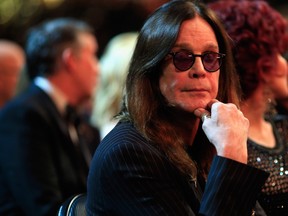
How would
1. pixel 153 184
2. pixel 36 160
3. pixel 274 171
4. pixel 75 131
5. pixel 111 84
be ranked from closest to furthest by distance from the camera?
pixel 153 184 < pixel 274 171 < pixel 36 160 < pixel 75 131 < pixel 111 84

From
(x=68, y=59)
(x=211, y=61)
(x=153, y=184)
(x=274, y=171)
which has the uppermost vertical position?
(x=211, y=61)

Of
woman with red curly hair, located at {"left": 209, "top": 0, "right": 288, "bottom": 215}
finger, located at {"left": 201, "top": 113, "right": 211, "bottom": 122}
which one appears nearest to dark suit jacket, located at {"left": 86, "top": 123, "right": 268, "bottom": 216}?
finger, located at {"left": 201, "top": 113, "right": 211, "bottom": 122}

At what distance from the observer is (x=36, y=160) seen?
10.6 ft

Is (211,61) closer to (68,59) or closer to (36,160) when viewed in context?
(36,160)

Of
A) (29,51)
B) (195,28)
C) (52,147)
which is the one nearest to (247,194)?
(195,28)

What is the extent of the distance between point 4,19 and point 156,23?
448 centimetres

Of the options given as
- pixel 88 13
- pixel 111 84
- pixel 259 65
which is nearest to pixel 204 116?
pixel 259 65

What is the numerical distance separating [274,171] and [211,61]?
2.48 ft

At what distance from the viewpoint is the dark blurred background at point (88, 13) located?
6.35 meters

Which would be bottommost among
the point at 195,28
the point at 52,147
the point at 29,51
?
the point at 52,147

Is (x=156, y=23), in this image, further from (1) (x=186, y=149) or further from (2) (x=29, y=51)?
(2) (x=29, y=51)

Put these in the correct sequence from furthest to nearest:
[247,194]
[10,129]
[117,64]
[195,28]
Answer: [117,64], [10,129], [195,28], [247,194]

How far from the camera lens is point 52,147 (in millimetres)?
3451

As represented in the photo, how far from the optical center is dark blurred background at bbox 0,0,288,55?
635cm
